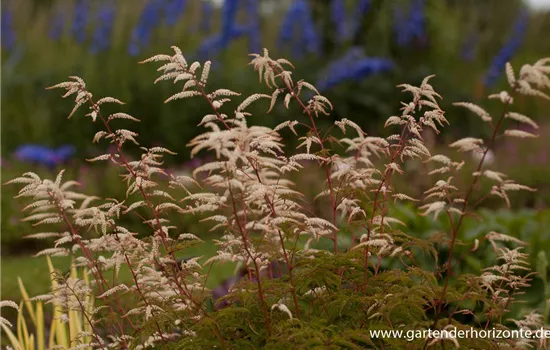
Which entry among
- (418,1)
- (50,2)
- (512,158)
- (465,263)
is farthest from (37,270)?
(50,2)

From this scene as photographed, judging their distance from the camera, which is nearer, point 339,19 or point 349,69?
point 349,69

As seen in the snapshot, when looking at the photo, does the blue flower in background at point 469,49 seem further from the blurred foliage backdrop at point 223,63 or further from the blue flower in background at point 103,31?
the blue flower in background at point 103,31

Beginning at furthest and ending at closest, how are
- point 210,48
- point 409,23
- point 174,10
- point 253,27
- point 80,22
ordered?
point 409,23
point 174,10
point 253,27
point 80,22
point 210,48

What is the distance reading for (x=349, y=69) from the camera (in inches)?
431

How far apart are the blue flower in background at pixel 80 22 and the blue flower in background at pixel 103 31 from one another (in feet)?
0.60

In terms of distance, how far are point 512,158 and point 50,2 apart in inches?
657

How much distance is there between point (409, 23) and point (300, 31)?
1.70 meters

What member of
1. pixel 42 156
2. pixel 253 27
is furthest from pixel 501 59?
pixel 42 156

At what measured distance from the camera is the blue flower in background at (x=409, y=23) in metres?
12.3

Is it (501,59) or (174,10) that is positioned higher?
(174,10)

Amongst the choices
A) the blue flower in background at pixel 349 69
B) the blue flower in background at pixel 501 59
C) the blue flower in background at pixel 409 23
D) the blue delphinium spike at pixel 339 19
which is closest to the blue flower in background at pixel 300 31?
the blue delphinium spike at pixel 339 19

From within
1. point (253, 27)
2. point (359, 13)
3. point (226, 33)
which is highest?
point (359, 13)

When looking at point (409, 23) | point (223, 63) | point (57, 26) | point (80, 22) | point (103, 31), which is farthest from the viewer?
point (57, 26)

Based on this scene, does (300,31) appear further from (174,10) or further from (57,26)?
(57,26)
